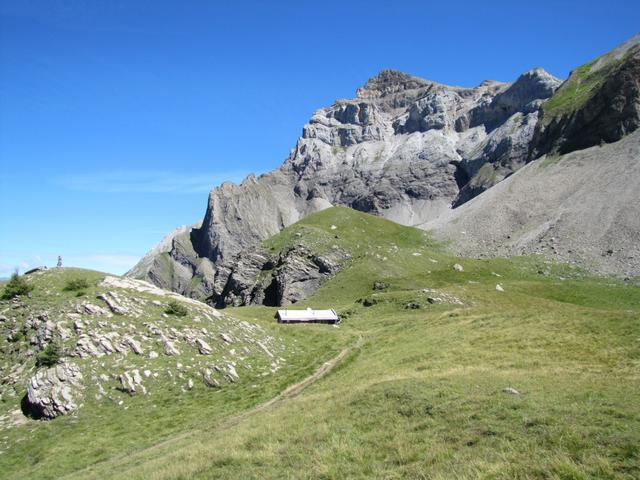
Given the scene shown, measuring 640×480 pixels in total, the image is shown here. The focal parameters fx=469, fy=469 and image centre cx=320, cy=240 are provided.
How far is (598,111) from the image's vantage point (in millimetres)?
159625

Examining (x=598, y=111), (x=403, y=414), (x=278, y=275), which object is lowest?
(x=403, y=414)

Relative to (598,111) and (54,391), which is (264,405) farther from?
(598,111)

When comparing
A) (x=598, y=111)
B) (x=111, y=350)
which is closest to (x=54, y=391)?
(x=111, y=350)

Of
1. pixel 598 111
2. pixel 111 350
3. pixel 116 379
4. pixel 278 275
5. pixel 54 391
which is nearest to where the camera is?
pixel 54 391

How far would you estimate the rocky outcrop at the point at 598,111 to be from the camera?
490 ft

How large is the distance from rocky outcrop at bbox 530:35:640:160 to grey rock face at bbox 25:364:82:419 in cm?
16319

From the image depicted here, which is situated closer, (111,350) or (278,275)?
(111,350)

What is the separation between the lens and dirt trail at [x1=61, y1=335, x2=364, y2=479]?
30719 millimetres

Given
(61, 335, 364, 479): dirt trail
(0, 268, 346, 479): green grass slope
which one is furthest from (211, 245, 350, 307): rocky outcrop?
(61, 335, 364, 479): dirt trail

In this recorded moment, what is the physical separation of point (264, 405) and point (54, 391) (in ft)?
58.4

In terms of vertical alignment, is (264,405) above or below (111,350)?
below

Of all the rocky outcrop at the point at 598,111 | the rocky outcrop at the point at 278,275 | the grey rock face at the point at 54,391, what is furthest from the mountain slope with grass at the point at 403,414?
the rocky outcrop at the point at 598,111

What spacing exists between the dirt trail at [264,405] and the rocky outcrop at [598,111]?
141m

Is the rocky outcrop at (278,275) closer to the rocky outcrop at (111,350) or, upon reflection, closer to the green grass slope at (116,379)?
the green grass slope at (116,379)
